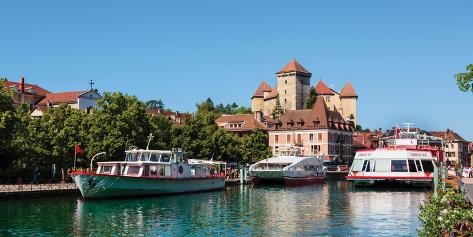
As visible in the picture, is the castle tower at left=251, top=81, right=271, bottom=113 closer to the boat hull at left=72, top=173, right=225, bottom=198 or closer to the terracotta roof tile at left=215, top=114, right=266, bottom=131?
the terracotta roof tile at left=215, top=114, right=266, bottom=131

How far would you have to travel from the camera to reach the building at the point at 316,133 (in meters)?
132

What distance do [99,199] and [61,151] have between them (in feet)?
41.3

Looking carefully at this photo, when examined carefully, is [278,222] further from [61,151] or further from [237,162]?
[237,162]

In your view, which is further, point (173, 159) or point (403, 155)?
point (403, 155)

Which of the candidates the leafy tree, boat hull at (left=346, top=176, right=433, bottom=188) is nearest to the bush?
boat hull at (left=346, top=176, right=433, bottom=188)

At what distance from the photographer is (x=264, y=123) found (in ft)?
494

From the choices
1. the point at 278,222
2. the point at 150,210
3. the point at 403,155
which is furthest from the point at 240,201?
the point at 403,155

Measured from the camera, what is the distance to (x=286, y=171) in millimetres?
77125

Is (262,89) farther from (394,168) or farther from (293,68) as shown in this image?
(394,168)

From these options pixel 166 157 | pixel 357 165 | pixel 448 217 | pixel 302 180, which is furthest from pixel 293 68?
pixel 448 217

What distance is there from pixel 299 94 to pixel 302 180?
97236mm

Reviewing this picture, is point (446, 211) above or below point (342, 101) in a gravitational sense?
below

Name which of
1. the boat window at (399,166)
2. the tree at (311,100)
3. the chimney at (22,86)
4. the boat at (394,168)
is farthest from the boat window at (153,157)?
the tree at (311,100)

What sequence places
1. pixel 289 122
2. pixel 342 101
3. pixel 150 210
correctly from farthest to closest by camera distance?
1. pixel 342 101
2. pixel 289 122
3. pixel 150 210
